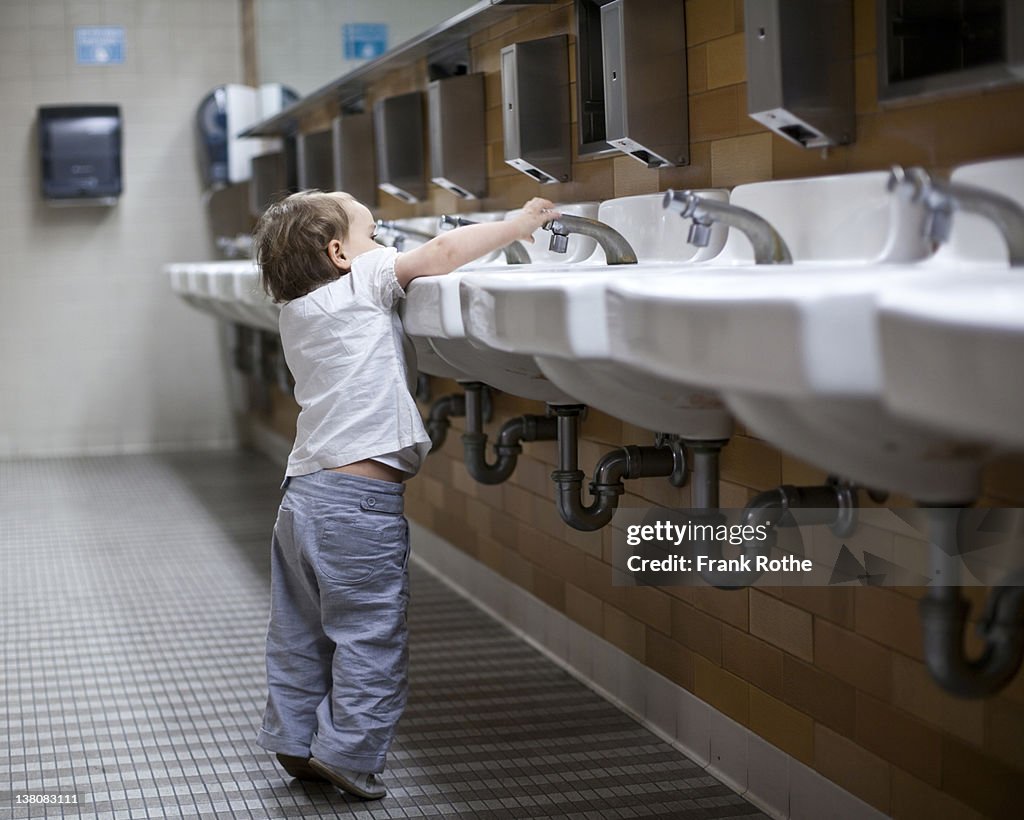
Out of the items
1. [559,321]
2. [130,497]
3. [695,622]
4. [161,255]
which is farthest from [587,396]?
[161,255]

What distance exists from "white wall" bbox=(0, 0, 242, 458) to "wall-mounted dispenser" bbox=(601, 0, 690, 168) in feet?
14.8

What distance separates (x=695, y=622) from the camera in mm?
2346

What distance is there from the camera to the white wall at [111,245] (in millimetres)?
6125

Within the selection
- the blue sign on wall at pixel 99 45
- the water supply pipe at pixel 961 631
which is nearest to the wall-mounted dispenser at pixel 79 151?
the blue sign on wall at pixel 99 45

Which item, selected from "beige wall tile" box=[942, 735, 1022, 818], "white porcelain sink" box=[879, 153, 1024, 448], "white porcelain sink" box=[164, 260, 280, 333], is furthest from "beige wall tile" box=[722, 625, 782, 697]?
"white porcelain sink" box=[164, 260, 280, 333]

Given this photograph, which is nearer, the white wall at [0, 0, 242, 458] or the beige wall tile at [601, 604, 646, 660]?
the beige wall tile at [601, 604, 646, 660]

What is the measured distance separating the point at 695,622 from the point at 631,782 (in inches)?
12.2

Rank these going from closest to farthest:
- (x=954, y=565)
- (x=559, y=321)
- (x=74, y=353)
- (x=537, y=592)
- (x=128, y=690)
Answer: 1. (x=954, y=565)
2. (x=559, y=321)
3. (x=128, y=690)
4. (x=537, y=592)
5. (x=74, y=353)

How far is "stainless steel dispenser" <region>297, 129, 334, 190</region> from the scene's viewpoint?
14.4 ft

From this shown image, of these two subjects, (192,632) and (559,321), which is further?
(192,632)

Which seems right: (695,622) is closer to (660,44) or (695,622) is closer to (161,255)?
(660,44)

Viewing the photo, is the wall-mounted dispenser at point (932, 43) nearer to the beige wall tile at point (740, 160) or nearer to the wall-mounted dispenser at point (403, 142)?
the beige wall tile at point (740, 160)

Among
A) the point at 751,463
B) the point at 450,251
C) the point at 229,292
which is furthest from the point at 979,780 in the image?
the point at 229,292

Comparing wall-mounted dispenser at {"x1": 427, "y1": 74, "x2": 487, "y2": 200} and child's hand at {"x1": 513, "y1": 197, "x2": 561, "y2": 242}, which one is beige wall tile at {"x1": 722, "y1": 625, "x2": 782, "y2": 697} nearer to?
child's hand at {"x1": 513, "y1": 197, "x2": 561, "y2": 242}
